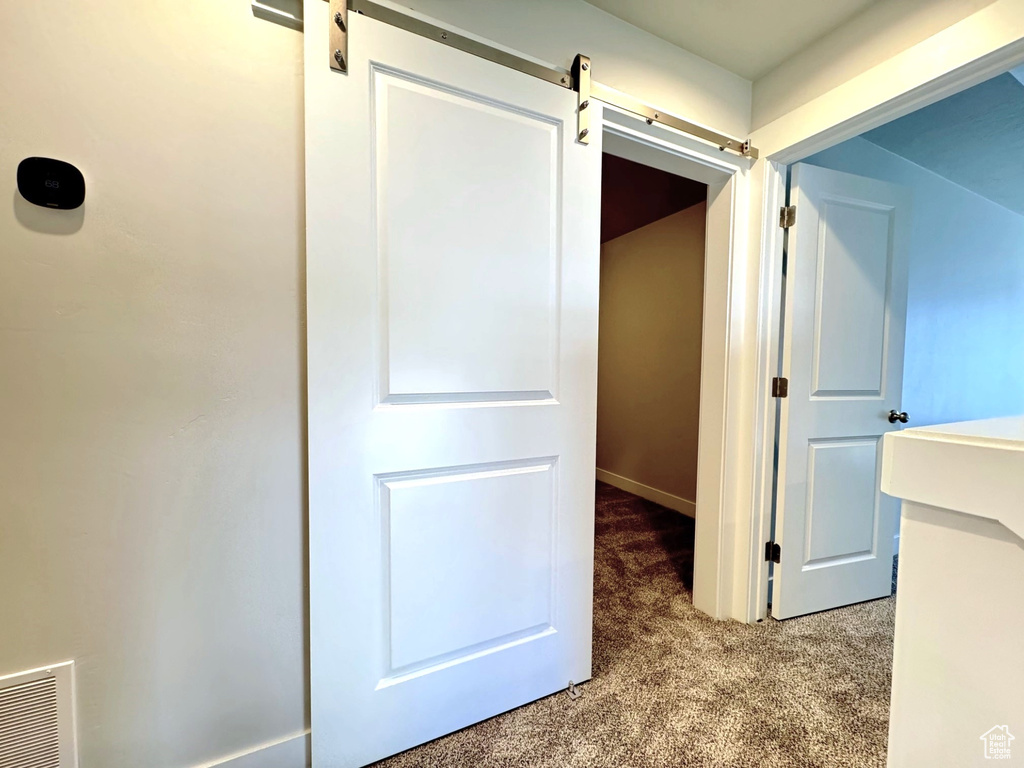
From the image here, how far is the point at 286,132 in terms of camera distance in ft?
3.37

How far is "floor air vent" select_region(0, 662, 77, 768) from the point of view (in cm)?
84

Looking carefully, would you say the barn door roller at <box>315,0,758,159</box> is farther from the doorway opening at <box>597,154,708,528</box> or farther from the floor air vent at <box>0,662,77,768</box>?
the floor air vent at <box>0,662,77,768</box>

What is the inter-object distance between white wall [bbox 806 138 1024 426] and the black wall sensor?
10.4 ft

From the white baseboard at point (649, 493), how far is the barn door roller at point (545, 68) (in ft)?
7.76

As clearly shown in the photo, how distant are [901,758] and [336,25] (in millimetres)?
1793

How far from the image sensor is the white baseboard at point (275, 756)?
103 centimetres

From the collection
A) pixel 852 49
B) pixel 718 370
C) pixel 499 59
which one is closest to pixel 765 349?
pixel 718 370

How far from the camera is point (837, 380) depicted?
71.0 inches

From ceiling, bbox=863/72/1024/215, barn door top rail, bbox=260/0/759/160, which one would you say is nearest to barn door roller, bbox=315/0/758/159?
barn door top rail, bbox=260/0/759/160

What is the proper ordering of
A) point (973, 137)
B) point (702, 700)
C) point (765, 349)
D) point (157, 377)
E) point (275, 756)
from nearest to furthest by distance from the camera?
point (157, 377) < point (275, 756) < point (702, 700) < point (765, 349) < point (973, 137)

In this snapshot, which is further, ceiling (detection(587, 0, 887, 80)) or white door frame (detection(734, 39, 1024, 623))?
white door frame (detection(734, 39, 1024, 623))

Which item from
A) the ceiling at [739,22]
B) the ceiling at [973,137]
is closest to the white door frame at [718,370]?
the ceiling at [739,22]

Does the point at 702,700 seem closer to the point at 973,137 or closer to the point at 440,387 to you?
the point at 440,387

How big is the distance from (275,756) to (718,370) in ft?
6.45
